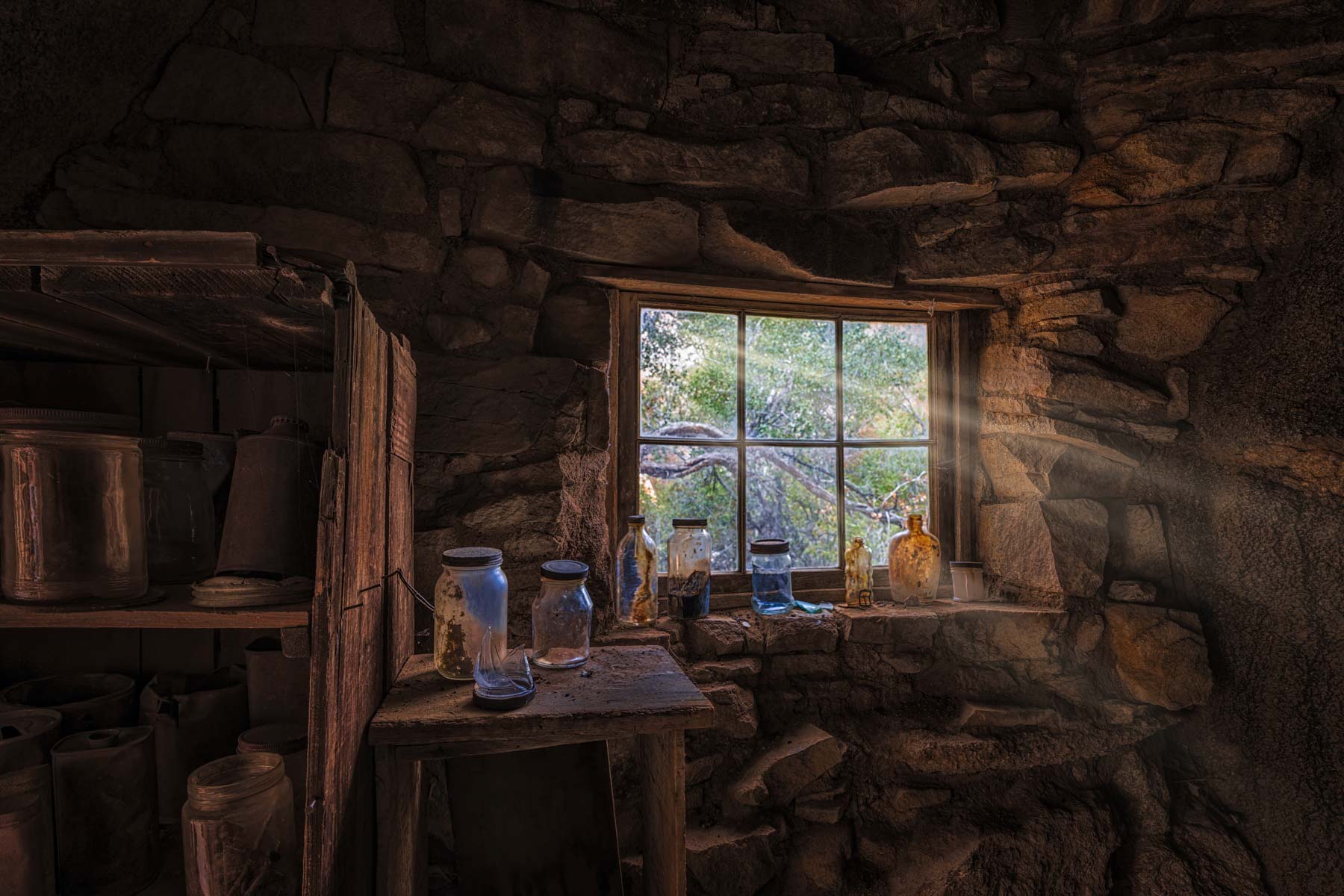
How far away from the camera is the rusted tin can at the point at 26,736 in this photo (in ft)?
3.25

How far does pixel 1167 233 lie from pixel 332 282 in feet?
6.59

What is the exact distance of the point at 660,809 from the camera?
1.25 metres

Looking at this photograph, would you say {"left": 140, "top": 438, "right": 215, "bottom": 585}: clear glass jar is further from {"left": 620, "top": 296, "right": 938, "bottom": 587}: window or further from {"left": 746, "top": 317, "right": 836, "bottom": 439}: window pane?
{"left": 746, "top": 317, "right": 836, "bottom": 439}: window pane

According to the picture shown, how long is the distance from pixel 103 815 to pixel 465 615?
1.86ft

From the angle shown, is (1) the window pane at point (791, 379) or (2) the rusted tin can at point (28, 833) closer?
(2) the rusted tin can at point (28, 833)

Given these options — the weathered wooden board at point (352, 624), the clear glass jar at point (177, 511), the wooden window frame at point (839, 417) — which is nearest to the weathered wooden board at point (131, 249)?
the weathered wooden board at point (352, 624)

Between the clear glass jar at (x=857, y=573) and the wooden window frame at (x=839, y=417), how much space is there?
0.14ft

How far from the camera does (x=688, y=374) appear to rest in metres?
1.93

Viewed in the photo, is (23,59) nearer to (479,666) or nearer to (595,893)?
(479,666)

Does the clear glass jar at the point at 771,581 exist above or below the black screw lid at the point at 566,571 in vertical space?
below

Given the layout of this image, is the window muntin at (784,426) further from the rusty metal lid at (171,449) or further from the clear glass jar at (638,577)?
the rusty metal lid at (171,449)

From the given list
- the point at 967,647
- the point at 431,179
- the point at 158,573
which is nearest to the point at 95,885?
the point at 158,573

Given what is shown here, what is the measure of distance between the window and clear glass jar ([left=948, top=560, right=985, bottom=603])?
0.21 metres

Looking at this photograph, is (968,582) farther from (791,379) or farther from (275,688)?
(275,688)
